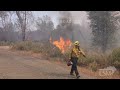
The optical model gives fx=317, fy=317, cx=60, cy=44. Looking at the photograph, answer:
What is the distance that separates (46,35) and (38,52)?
452 centimetres

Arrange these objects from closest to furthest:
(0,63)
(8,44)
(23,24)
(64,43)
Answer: (0,63) < (64,43) < (8,44) < (23,24)

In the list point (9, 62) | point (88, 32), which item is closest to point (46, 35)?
point (88, 32)

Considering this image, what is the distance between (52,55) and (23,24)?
43.8 feet

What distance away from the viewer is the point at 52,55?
2375 cm
